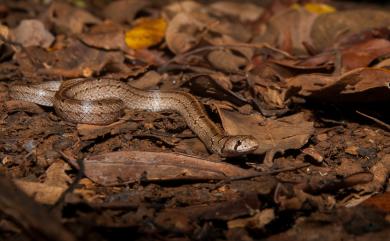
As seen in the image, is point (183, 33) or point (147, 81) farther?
point (183, 33)

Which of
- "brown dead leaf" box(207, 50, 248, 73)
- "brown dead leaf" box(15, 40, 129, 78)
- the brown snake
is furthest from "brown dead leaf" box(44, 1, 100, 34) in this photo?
"brown dead leaf" box(207, 50, 248, 73)

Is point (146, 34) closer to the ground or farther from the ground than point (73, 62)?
farther from the ground

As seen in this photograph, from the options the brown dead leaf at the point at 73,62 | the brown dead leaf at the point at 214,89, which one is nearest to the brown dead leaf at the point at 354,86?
the brown dead leaf at the point at 214,89

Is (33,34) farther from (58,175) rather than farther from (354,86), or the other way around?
(354,86)

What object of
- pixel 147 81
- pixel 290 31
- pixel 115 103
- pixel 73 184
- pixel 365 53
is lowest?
pixel 147 81

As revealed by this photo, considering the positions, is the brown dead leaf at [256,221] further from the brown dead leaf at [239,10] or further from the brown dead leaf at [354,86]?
the brown dead leaf at [239,10]

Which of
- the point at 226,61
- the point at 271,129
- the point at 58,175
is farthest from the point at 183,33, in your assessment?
the point at 58,175
